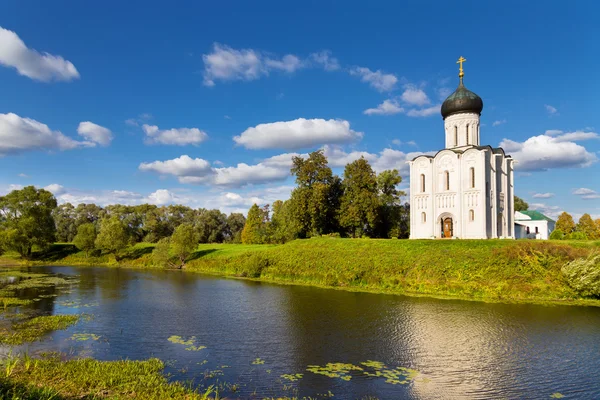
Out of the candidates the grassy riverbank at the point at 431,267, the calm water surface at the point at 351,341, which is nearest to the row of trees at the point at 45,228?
the grassy riverbank at the point at 431,267

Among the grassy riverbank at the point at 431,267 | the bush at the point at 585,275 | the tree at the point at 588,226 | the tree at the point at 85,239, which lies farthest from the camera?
the tree at the point at 588,226

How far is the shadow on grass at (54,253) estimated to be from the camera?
55250 millimetres

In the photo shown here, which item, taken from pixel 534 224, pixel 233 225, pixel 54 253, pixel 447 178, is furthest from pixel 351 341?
pixel 233 225

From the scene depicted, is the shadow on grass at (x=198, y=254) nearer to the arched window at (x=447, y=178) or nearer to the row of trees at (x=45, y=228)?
the row of trees at (x=45, y=228)

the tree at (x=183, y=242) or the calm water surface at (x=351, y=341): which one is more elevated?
the tree at (x=183, y=242)

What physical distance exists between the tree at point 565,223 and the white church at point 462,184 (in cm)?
3198

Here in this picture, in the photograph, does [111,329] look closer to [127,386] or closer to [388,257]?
[127,386]

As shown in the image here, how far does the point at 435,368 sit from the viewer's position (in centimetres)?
1192

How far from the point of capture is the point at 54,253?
57250 mm

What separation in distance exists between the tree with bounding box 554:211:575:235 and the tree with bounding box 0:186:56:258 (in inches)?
3105

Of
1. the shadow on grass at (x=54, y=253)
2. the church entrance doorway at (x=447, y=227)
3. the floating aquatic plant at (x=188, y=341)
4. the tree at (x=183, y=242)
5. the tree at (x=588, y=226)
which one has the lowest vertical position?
the floating aquatic plant at (x=188, y=341)

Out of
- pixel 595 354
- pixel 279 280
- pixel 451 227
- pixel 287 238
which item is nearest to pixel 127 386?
pixel 595 354

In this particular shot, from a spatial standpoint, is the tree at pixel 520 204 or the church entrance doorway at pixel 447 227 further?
the tree at pixel 520 204

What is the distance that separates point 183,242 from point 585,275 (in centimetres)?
3701
